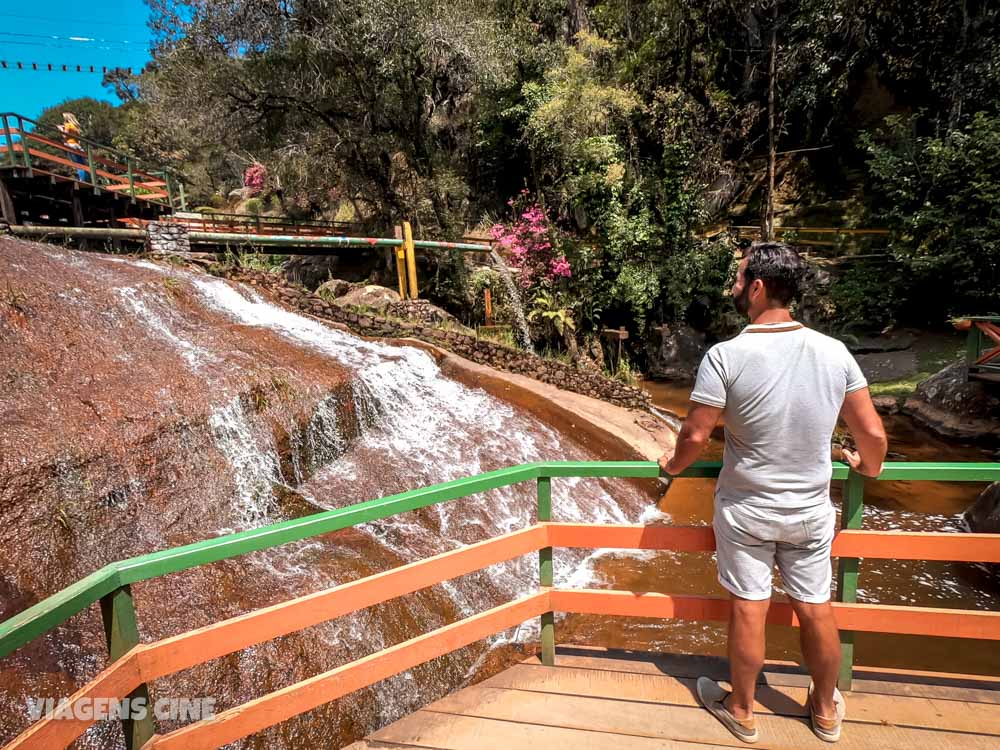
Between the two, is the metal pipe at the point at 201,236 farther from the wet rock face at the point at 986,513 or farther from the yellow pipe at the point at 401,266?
the wet rock face at the point at 986,513

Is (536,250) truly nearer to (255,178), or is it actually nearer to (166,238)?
(166,238)

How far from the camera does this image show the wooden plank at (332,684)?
1734mm

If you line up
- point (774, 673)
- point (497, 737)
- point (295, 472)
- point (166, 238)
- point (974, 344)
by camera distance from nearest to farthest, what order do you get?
1. point (497, 737)
2. point (774, 673)
3. point (295, 472)
4. point (974, 344)
5. point (166, 238)

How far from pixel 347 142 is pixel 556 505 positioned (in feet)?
39.5

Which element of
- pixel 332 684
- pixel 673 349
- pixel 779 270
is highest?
pixel 779 270

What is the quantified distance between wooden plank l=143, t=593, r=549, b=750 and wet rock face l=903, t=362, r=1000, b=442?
33.2 ft

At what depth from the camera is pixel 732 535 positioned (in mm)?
1896

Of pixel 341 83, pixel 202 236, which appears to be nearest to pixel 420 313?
pixel 202 236

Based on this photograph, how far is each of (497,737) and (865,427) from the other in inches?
67.6

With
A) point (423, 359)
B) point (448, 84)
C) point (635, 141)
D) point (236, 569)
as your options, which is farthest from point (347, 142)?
point (236, 569)

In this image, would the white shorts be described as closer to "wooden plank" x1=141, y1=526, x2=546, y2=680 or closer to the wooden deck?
the wooden deck

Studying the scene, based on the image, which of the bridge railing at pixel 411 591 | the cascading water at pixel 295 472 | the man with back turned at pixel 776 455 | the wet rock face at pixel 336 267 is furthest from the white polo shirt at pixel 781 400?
the wet rock face at pixel 336 267

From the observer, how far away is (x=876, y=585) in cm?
501

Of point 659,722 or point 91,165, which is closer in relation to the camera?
point 659,722
